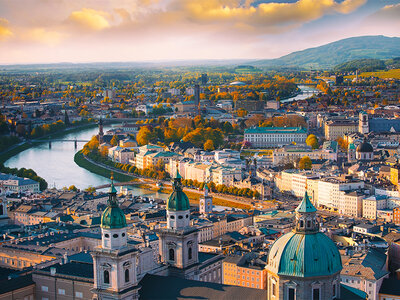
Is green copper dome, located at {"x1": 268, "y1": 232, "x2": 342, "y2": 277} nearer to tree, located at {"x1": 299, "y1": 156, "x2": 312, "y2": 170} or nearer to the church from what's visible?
the church

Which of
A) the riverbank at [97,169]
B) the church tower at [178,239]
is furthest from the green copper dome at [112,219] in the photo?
the riverbank at [97,169]

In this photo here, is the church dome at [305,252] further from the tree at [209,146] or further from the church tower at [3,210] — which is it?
the tree at [209,146]

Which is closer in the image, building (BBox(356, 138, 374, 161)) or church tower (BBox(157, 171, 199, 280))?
church tower (BBox(157, 171, 199, 280))

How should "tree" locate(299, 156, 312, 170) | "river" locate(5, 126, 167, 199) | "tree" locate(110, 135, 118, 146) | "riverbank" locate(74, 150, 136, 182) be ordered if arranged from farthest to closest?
"tree" locate(110, 135, 118, 146) < "riverbank" locate(74, 150, 136, 182) < "tree" locate(299, 156, 312, 170) < "river" locate(5, 126, 167, 199)

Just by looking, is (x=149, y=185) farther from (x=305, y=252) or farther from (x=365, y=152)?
(x=305, y=252)

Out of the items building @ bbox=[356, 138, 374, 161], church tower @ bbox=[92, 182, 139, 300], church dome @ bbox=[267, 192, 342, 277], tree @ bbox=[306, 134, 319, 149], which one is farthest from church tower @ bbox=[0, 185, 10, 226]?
tree @ bbox=[306, 134, 319, 149]

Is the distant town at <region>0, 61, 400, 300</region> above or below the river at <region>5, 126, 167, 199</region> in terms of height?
above
